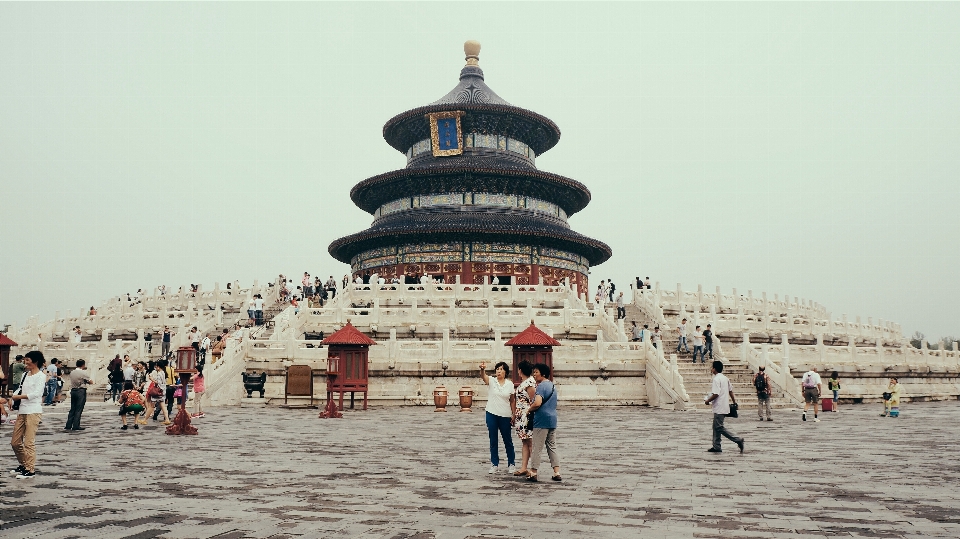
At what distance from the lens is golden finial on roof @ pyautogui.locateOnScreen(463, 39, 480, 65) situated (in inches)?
2093

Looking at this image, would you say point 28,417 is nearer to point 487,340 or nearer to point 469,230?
Result: point 487,340

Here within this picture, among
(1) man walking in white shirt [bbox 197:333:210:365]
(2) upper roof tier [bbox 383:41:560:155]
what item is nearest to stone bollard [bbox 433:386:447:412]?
(1) man walking in white shirt [bbox 197:333:210:365]

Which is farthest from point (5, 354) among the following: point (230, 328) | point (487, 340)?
point (487, 340)

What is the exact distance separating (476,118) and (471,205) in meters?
6.73

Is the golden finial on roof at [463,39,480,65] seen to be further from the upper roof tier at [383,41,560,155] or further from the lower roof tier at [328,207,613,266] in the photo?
the lower roof tier at [328,207,613,266]

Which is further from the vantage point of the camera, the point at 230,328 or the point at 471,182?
the point at 471,182

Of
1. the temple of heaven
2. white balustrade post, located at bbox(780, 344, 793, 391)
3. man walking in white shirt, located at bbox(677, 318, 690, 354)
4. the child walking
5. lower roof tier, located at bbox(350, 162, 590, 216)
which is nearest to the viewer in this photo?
the child walking

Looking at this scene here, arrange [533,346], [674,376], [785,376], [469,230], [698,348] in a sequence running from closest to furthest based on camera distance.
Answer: [533,346], [674,376], [785,376], [698,348], [469,230]

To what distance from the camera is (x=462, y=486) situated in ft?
29.5

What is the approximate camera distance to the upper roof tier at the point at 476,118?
47.7 metres

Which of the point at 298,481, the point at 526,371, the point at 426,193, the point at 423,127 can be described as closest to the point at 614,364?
the point at 526,371

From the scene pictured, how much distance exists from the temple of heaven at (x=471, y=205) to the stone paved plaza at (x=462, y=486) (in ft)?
90.2

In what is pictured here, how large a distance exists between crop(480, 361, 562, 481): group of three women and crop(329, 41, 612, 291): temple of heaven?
102 ft

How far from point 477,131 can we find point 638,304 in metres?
20.5
